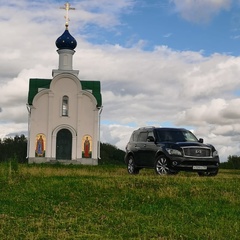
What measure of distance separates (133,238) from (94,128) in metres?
34.5

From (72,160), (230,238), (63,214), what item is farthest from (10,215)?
(72,160)

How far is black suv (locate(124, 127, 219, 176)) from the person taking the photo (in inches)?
680

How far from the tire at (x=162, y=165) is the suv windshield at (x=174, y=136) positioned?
3.73 feet

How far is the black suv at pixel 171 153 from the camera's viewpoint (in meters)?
17.3

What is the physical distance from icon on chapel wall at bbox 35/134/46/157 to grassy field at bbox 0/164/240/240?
25.1m

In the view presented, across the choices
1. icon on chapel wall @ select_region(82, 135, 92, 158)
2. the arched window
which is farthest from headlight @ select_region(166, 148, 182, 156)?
the arched window

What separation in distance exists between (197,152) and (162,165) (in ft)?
4.64

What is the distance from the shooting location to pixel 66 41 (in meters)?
44.4

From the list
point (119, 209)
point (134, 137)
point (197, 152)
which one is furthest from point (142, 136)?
point (119, 209)

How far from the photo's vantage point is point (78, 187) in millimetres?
13258

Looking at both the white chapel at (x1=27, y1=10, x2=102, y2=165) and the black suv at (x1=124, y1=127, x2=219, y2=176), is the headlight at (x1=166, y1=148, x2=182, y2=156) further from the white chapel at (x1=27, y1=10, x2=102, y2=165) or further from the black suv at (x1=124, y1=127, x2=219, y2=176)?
the white chapel at (x1=27, y1=10, x2=102, y2=165)

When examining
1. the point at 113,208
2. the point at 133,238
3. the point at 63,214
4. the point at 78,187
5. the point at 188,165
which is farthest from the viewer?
the point at 188,165

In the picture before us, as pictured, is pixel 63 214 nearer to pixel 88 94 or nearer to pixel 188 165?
pixel 188 165

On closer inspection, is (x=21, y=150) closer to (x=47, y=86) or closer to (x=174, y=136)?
(x=47, y=86)
